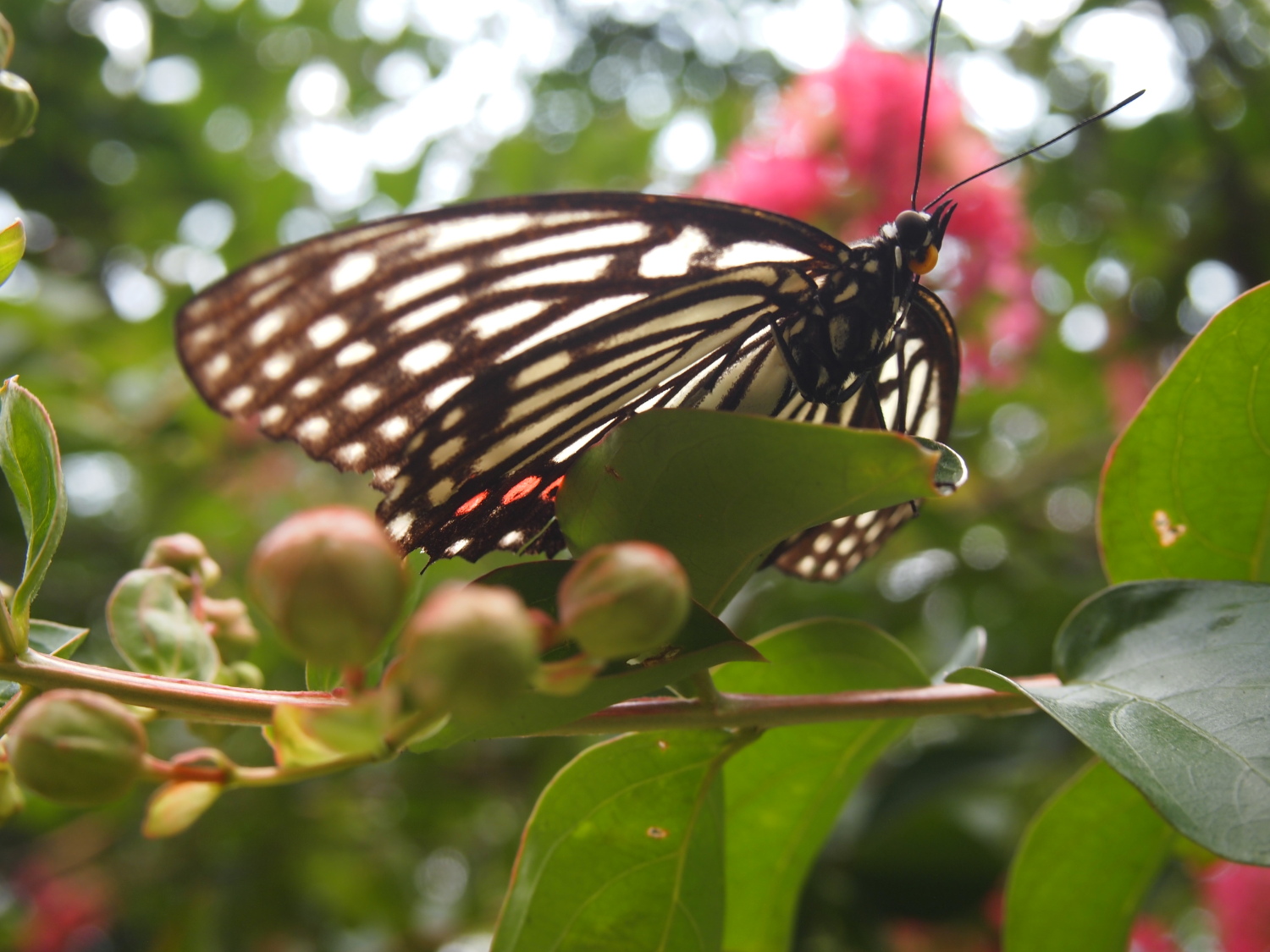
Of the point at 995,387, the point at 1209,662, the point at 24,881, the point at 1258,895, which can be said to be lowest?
the point at 24,881

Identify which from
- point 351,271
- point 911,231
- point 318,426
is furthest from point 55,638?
point 911,231

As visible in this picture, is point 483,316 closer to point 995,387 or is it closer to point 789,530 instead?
point 789,530

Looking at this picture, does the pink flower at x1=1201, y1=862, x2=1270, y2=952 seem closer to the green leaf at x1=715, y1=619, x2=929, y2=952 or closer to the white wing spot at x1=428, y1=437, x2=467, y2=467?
the green leaf at x1=715, y1=619, x2=929, y2=952

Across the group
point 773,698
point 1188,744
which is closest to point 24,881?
point 773,698

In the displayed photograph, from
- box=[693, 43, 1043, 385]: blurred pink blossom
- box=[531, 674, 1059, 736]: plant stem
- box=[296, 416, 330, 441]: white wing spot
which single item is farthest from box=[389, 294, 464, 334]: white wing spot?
box=[693, 43, 1043, 385]: blurred pink blossom

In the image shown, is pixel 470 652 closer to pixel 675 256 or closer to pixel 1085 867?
pixel 675 256

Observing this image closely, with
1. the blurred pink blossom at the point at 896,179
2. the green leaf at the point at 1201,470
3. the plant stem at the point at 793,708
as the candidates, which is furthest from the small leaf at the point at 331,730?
the blurred pink blossom at the point at 896,179

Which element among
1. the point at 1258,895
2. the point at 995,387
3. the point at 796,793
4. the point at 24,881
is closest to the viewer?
the point at 796,793
